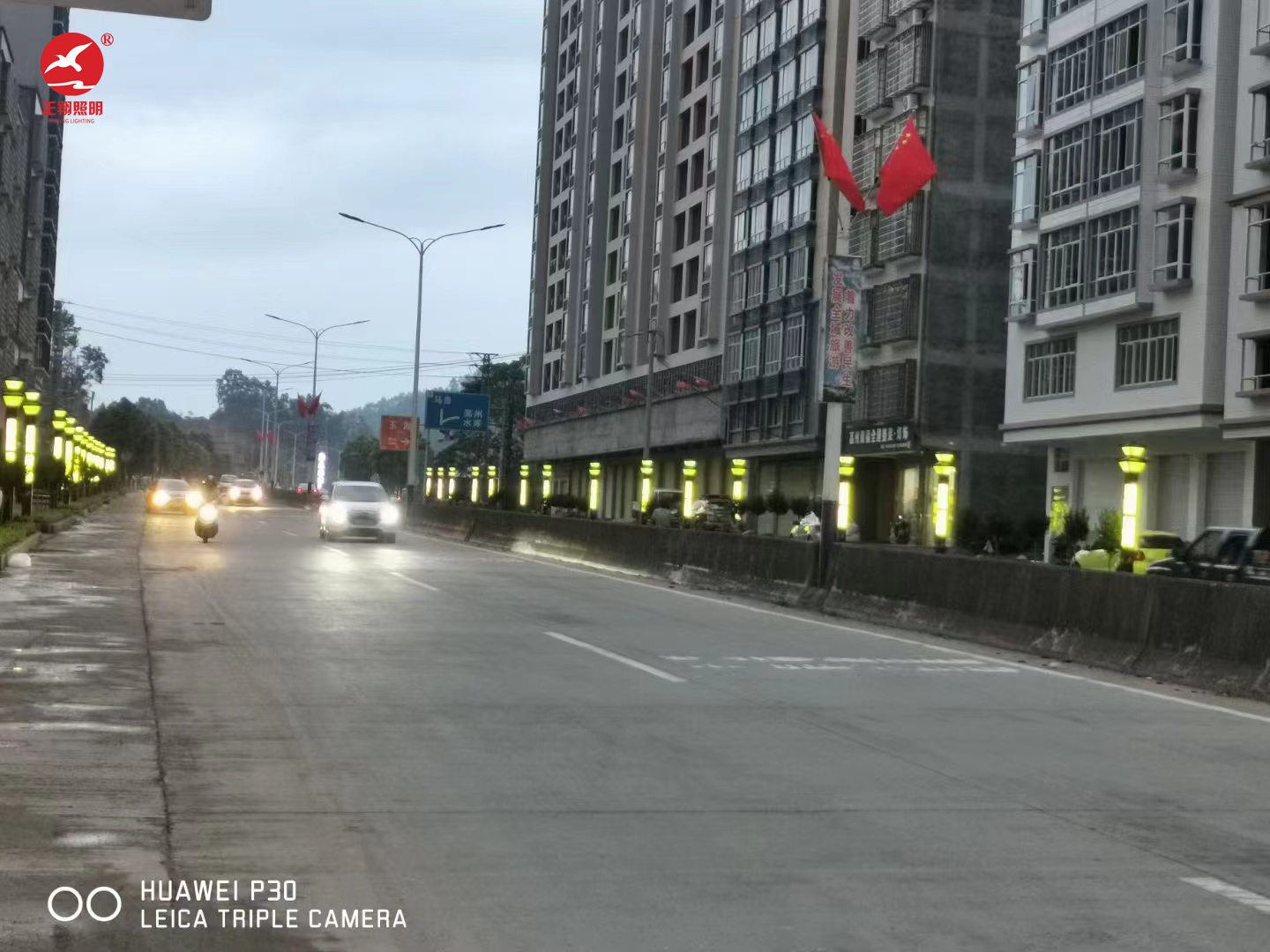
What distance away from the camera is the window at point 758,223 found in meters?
71.4

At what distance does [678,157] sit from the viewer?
274 feet

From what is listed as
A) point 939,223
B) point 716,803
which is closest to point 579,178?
point 939,223

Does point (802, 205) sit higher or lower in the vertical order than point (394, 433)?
higher

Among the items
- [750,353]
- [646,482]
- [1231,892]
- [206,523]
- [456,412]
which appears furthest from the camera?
[456,412]

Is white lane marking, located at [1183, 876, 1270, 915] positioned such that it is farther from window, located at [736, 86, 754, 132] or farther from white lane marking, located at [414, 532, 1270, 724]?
window, located at [736, 86, 754, 132]

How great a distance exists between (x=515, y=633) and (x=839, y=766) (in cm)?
847

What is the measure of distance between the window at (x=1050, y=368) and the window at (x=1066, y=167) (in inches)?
168

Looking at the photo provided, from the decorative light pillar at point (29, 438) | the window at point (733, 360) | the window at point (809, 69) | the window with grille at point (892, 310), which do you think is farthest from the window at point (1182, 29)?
the decorative light pillar at point (29, 438)

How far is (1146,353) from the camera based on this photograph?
46531 mm

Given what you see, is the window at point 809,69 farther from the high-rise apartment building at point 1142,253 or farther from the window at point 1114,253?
the window at point 1114,253

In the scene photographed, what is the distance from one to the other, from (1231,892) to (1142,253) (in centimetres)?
4195

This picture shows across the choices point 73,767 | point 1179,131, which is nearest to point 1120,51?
point 1179,131

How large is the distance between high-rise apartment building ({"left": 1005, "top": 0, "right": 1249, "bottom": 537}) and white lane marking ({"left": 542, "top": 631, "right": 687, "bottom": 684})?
95.7 ft

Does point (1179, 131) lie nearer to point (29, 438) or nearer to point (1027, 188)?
point (1027, 188)
